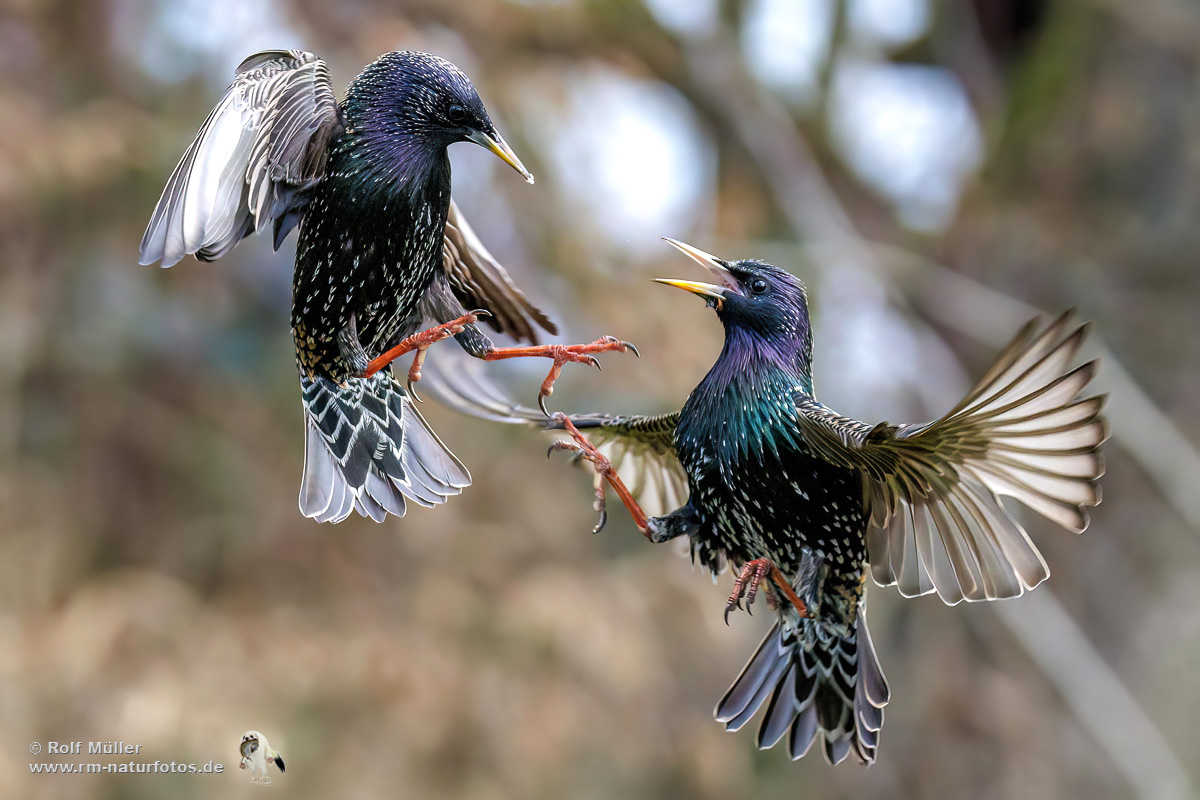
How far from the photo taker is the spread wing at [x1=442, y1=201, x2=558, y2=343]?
4.11 ft

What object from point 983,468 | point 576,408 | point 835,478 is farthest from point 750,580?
point 576,408

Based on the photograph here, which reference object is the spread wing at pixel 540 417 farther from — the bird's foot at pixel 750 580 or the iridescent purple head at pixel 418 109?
the iridescent purple head at pixel 418 109

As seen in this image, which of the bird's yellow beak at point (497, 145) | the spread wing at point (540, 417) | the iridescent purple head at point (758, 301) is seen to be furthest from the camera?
the spread wing at point (540, 417)

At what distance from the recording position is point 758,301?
49.6 inches

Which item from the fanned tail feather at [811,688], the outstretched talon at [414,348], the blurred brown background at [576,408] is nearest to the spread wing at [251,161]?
the outstretched talon at [414,348]

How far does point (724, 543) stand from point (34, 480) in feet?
14.9

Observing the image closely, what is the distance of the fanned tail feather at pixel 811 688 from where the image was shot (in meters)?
1.55

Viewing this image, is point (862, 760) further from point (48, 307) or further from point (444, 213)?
point (48, 307)

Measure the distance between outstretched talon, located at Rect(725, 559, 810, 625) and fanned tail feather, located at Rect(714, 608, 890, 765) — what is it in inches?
7.8

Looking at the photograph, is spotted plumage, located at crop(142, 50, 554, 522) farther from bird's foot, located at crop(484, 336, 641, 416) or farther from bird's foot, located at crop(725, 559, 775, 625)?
bird's foot, located at crop(725, 559, 775, 625)

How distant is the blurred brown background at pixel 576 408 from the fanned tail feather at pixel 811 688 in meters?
1.99

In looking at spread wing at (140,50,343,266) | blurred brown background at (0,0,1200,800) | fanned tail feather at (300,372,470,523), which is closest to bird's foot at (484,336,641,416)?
fanned tail feather at (300,372,470,523)

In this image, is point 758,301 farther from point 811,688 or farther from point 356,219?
point 811,688

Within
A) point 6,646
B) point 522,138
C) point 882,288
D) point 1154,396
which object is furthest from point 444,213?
point 1154,396
